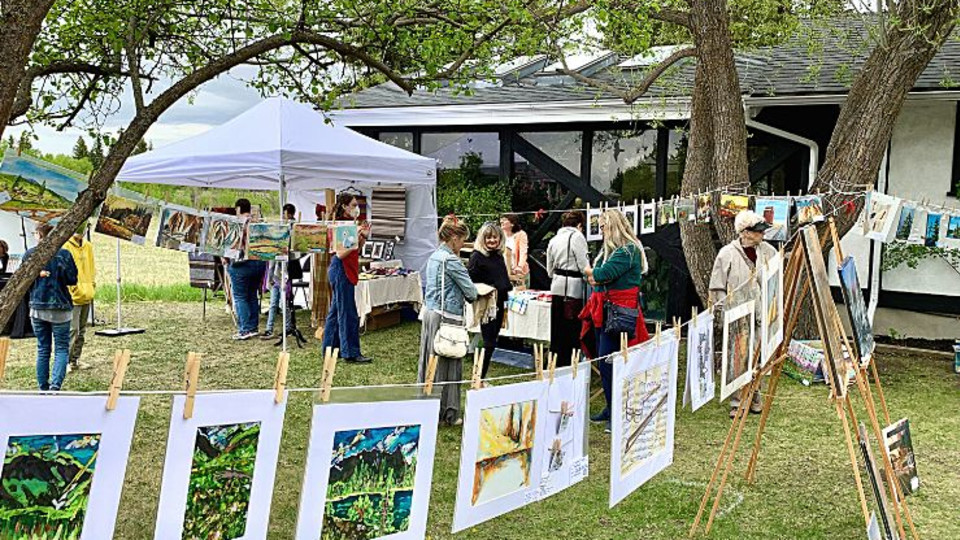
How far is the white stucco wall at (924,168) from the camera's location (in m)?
11.5

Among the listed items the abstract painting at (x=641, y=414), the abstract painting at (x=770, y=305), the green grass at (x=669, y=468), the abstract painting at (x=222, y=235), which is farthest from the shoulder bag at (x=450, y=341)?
the abstract painting at (x=222, y=235)

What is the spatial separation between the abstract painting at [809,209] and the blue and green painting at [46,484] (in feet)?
21.0

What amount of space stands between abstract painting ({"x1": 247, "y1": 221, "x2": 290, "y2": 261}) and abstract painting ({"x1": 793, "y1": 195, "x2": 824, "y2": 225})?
4.90 meters

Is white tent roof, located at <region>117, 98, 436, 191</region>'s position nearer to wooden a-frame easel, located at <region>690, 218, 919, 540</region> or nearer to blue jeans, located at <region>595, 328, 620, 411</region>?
blue jeans, located at <region>595, 328, 620, 411</region>

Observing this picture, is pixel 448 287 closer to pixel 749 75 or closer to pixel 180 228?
pixel 180 228

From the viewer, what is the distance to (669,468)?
6.66 metres

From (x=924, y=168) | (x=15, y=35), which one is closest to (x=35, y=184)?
(x=15, y=35)

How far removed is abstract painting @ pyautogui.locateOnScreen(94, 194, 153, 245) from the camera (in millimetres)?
8055

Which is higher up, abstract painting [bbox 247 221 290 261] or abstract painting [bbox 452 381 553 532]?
abstract painting [bbox 247 221 290 261]

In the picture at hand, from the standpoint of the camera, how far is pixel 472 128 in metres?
14.8

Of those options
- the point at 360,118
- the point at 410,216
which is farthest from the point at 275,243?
the point at 360,118

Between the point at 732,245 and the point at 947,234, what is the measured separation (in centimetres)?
182

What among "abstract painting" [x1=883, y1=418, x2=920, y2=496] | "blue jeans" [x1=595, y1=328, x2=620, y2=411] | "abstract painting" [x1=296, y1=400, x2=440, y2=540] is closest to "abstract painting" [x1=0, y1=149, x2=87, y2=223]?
"abstract painting" [x1=296, y1=400, x2=440, y2=540]

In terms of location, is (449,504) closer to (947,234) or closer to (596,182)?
(947,234)
